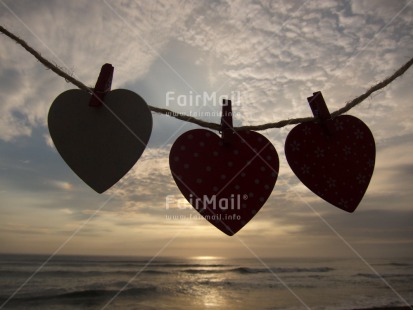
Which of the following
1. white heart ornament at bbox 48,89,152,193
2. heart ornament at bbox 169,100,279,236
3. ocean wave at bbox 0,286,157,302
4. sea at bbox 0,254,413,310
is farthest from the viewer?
ocean wave at bbox 0,286,157,302

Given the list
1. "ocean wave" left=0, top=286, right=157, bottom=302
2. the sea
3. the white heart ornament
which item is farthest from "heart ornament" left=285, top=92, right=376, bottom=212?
"ocean wave" left=0, top=286, right=157, bottom=302

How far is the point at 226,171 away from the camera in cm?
104

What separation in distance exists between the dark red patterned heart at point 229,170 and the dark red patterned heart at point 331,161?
0.10 meters

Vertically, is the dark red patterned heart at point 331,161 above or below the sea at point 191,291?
above

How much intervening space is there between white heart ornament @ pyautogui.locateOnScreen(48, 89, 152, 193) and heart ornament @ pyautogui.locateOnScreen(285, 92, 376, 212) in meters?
0.51

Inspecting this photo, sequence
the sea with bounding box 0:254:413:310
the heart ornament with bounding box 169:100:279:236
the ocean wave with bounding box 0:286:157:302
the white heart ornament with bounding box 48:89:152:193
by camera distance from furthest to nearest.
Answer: the ocean wave with bounding box 0:286:157:302, the sea with bounding box 0:254:413:310, the heart ornament with bounding box 169:100:279:236, the white heart ornament with bounding box 48:89:152:193

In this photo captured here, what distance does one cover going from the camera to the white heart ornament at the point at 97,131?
90cm

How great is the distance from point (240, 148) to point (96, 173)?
45 cm

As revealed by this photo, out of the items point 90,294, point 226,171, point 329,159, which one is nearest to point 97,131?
point 226,171

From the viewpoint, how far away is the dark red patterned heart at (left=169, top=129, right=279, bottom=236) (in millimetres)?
1029

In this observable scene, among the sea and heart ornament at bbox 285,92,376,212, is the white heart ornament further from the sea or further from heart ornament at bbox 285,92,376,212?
the sea

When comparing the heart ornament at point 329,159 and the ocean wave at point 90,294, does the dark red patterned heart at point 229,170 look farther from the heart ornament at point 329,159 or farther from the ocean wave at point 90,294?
the ocean wave at point 90,294

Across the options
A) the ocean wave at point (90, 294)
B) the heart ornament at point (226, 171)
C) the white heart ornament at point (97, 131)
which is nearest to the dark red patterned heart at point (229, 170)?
the heart ornament at point (226, 171)

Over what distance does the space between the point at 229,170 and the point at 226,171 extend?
0.01m
